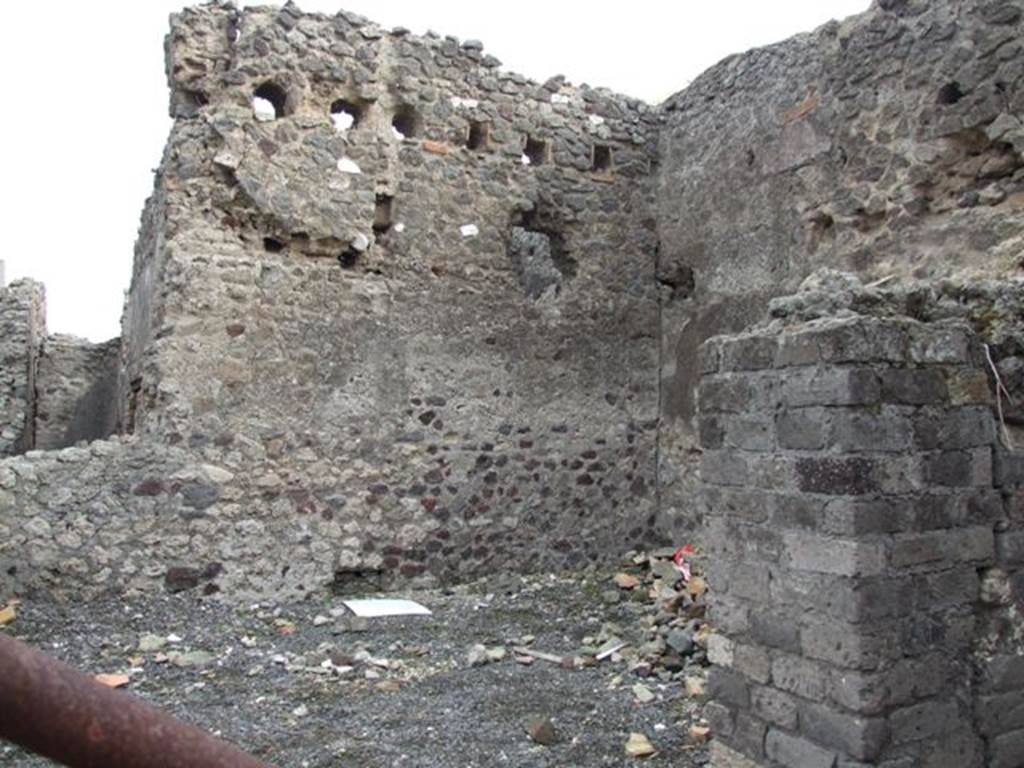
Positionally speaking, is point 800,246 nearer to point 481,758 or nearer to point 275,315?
point 275,315

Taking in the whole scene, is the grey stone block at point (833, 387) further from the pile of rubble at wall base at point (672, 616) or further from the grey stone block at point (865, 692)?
the pile of rubble at wall base at point (672, 616)

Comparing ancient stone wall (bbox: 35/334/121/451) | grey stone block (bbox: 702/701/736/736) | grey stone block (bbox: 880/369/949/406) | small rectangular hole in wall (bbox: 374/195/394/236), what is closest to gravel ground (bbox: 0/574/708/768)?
→ grey stone block (bbox: 702/701/736/736)

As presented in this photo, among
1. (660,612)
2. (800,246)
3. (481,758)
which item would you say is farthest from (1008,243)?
(481,758)

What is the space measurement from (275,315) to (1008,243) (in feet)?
16.4

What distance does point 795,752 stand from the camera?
323cm

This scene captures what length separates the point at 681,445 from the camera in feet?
27.8

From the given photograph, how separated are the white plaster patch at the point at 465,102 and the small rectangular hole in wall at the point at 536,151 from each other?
2.00ft

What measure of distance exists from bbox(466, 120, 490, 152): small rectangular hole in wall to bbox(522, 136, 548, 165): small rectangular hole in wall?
0.42 m

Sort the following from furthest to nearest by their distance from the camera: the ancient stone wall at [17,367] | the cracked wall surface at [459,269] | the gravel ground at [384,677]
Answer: the ancient stone wall at [17,367], the cracked wall surface at [459,269], the gravel ground at [384,677]

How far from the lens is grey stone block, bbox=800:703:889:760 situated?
9.84ft

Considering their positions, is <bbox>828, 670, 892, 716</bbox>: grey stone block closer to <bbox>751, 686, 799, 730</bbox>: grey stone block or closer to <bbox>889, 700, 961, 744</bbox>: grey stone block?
<bbox>889, 700, 961, 744</bbox>: grey stone block

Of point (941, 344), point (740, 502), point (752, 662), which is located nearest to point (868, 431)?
point (941, 344)

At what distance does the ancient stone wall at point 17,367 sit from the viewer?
9.86 meters

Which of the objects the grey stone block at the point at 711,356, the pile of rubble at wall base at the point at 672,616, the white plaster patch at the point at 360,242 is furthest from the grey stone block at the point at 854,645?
the white plaster patch at the point at 360,242
